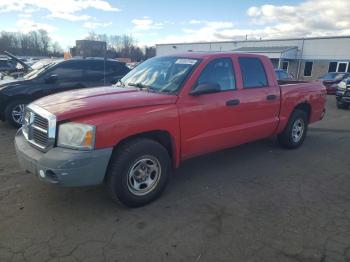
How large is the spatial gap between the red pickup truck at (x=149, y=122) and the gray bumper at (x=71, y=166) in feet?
0.03

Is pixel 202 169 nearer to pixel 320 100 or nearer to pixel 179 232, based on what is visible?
pixel 179 232

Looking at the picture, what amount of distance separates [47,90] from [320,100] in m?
6.69

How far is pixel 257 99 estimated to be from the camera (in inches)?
194

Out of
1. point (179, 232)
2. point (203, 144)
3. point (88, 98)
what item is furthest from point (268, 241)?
point (88, 98)

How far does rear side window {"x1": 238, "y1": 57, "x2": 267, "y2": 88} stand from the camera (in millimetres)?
4840

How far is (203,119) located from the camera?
4156 mm

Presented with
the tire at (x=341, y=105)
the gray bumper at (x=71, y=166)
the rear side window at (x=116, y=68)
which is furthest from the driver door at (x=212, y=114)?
the tire at (x=341, y=105)

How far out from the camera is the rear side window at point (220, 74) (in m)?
4.27

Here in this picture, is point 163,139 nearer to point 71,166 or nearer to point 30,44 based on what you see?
point 71,166

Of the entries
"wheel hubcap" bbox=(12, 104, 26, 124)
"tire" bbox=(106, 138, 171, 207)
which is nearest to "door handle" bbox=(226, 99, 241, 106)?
"tire" bbox=(106, 138, 171, 207)

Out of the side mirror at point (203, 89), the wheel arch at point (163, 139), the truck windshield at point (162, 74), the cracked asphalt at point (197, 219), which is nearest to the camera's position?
the cracked asphalt at point (197, 219)

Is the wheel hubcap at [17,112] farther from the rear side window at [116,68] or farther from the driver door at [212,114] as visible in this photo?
the driver door at [212,114]

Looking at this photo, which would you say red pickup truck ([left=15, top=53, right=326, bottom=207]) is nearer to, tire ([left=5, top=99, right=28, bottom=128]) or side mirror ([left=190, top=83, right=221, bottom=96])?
side mirror ([left=190, top=83, right=221, bottom=96])

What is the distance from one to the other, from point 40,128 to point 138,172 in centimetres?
125
